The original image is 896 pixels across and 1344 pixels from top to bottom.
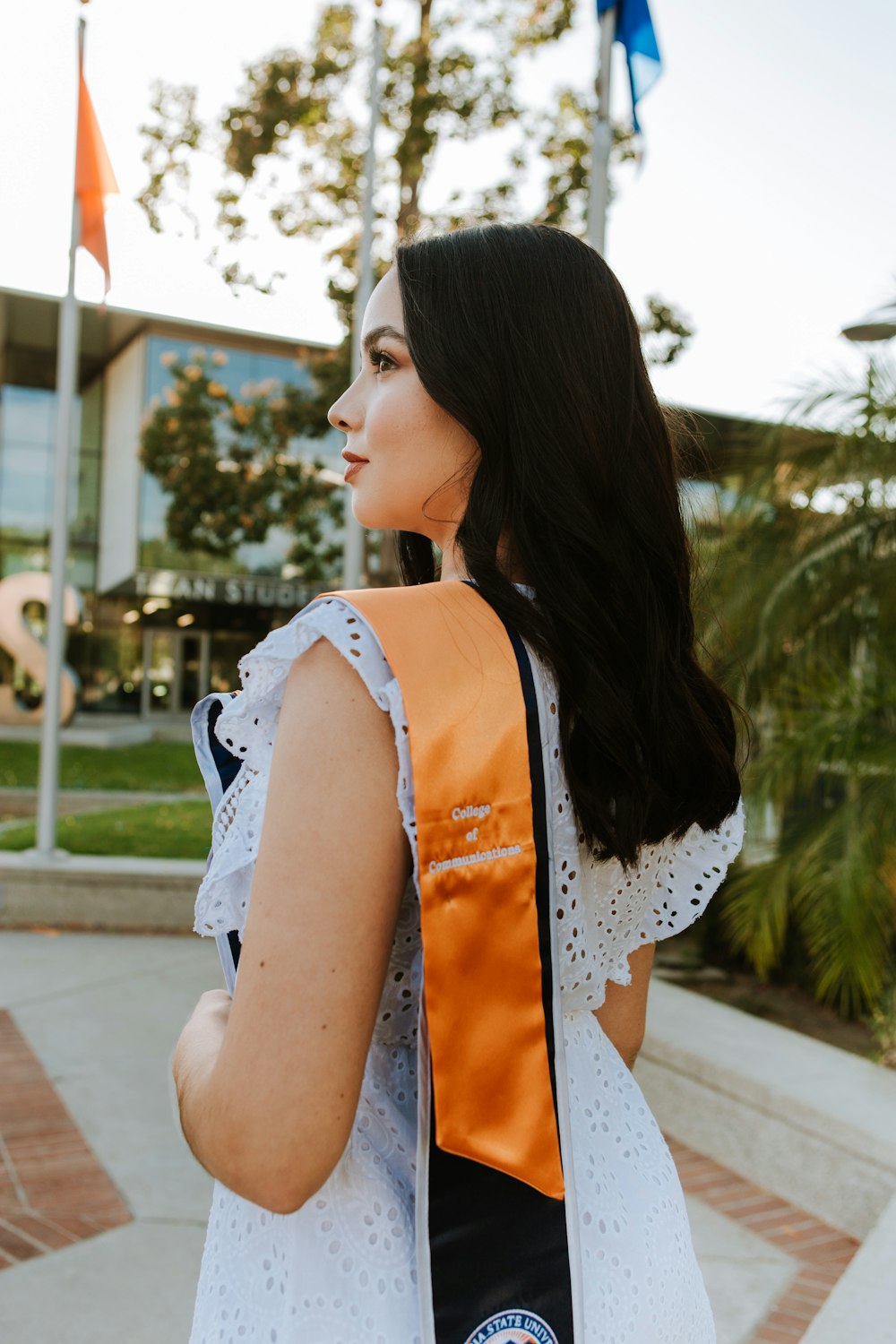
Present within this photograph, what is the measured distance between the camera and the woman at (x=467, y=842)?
2.65 feet

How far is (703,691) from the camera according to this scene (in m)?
1.18

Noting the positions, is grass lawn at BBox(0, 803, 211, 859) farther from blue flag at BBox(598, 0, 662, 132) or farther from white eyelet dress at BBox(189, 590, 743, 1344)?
white eyelet dress at BBox(189, 590, 743, 1344)

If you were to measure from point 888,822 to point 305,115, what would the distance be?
28.1ft

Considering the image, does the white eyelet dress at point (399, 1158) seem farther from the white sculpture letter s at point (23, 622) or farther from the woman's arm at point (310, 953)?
the white sculpture letter s at point (23, 622)

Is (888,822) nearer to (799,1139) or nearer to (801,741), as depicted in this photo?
(801,741)

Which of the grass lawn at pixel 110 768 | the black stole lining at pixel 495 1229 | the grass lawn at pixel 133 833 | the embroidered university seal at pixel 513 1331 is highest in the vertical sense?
the black stole lining at pixel 495 1229

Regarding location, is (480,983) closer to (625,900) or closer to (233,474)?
(625,900)

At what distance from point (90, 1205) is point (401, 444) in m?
3.26

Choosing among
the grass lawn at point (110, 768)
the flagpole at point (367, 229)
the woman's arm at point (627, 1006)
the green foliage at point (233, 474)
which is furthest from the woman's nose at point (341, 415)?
the grass lawn at point (110, 768)

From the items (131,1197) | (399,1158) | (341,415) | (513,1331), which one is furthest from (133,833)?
(513,1331)

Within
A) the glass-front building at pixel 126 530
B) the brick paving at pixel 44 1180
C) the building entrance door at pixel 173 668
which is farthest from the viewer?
the building entrance door at pixel 173 668

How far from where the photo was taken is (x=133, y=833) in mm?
9844

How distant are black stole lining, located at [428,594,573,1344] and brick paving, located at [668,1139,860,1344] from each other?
258 cm

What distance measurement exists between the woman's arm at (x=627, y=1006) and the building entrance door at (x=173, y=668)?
30671mm
